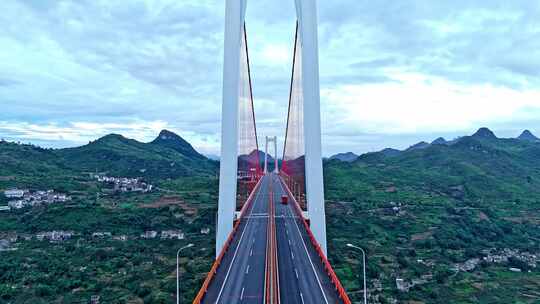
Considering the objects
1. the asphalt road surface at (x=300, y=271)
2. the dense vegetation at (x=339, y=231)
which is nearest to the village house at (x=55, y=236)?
the dense vegetation at (x=339, y=231)

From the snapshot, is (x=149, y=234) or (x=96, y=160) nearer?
(x=149, y=234)

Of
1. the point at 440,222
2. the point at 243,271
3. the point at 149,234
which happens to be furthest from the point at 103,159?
the point at 243,271

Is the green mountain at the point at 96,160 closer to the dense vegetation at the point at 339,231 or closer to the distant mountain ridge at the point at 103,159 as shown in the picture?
the distant mountain ridge at the point at 103,159

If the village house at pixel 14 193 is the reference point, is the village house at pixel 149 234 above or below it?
below

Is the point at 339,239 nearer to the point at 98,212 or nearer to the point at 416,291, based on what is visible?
the point at 416,291

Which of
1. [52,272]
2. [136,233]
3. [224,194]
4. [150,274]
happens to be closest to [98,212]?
[136,233]

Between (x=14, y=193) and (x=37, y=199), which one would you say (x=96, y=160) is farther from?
(x=37, y=199)

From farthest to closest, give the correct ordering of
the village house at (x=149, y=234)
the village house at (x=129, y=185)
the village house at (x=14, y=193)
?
the village house at (x=129, y=185)
the village house at (x=14, y=193)
the village house at (x=149, y=234)

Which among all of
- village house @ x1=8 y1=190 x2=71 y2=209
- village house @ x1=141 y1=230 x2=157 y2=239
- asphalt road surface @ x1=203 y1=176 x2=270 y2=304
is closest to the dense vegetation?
village house @ x1=141 y1=230 x2=157 y2=239

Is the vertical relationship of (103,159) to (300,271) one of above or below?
above
